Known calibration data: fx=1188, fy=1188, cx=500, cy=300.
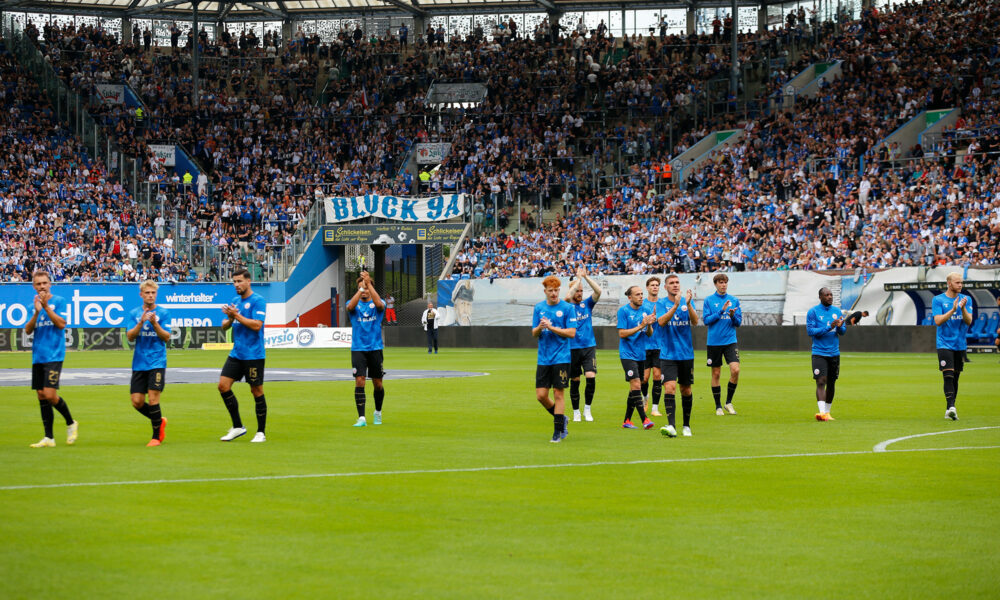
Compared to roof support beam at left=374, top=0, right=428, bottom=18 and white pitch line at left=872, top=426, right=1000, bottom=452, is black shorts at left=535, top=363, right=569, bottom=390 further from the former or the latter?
roof support beam at left=374, top=0, right=428, bottom=18

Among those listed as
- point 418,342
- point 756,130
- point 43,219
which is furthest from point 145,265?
point 756,130

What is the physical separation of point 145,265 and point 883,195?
1316 inches

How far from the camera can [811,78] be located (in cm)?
6003

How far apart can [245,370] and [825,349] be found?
8.87m

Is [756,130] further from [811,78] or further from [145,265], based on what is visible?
[145,265]

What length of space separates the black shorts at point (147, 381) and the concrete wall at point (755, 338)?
89.5 feet

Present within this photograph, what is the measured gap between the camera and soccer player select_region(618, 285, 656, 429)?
17.0 m

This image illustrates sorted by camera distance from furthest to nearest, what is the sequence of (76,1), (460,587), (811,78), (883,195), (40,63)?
(76,1), (40,63), (811,78), (883,195), (460,587)

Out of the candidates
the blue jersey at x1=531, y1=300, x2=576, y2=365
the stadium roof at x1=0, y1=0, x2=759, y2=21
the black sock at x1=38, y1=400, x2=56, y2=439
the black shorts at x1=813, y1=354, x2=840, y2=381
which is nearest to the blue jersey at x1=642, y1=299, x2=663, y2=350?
the blue jersey at x1=531, y1=300, x2=576, y2=365

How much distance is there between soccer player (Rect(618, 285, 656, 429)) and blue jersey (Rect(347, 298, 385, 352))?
3.62 metres

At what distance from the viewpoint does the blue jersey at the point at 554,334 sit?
14812 millimetres

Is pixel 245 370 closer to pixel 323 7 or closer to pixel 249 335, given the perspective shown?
pixel 249 335

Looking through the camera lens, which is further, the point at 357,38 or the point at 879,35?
the point at 357,38

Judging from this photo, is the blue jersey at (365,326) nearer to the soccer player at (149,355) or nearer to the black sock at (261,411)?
the black sock at (261,411)
